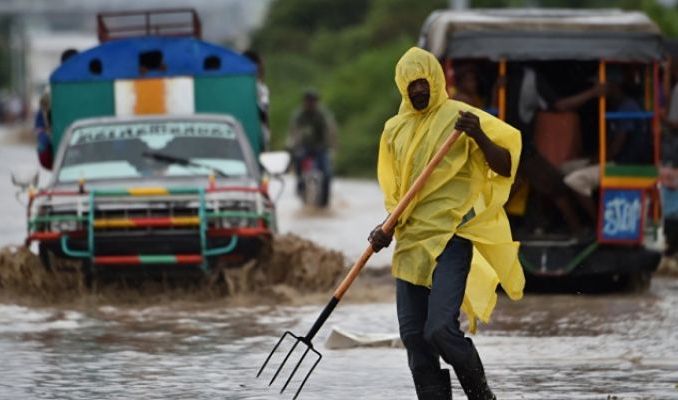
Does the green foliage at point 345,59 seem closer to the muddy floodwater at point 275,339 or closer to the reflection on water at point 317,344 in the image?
the muddy floodwater at point 275,339

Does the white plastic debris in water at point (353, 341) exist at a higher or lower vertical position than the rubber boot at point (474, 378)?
lower

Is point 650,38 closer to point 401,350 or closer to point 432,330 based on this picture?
point 401,350

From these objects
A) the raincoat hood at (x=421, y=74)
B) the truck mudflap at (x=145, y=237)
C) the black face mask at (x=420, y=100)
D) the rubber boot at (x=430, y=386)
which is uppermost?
the raincoat hood at (x=421, y=74)

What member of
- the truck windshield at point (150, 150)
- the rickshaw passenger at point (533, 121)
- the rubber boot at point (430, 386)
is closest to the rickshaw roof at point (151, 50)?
the truck windshield at point (150, 150)

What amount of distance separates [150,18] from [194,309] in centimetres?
593

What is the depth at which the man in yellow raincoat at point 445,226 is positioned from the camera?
8.35m

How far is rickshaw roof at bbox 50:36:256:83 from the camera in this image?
17.2m

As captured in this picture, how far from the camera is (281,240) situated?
15672mm

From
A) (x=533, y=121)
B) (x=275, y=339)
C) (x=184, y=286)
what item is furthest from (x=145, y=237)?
(x=533, y=121)

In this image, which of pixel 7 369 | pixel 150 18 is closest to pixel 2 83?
pixel 150 18

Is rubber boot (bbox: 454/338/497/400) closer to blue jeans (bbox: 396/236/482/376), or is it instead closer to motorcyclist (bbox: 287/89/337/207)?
blue jeans (bbox: 396/236/482/376)

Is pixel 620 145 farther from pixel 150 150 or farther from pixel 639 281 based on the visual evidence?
pixel 150 150

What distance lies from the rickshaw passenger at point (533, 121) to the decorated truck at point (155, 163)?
203 centimetres

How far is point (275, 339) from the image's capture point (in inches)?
483
